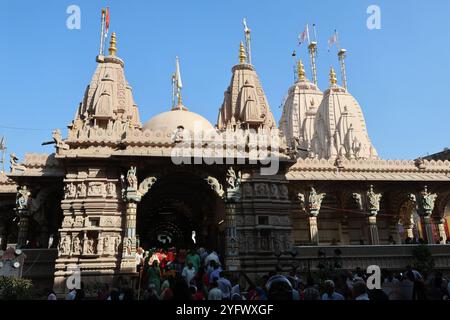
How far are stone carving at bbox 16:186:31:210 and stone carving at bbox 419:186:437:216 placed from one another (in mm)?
20900

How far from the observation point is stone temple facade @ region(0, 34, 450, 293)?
1728cm

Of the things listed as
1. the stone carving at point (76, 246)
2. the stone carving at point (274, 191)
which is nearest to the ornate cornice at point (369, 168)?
the stone carving at point (274, 191)

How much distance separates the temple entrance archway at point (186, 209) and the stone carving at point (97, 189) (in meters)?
2.62

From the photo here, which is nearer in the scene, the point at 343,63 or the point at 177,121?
the point at 177,121

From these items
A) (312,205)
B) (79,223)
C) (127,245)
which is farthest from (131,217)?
(312,205)

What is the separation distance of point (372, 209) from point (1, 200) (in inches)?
861

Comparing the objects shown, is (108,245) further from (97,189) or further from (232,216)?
(232,216)

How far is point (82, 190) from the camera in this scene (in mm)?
17609

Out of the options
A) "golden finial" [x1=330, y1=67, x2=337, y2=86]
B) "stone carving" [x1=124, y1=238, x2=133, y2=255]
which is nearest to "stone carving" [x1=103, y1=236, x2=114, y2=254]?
"stone carving" [x1=124, y1=238, x2=133, y2=255]

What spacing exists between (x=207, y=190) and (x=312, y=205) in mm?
5834
